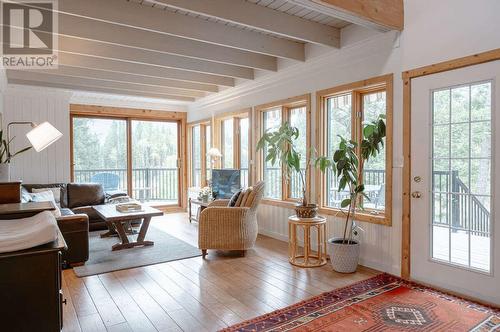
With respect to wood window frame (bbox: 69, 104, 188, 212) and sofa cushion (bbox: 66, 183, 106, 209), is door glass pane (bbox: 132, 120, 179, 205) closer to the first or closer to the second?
wood window frame (bbox: 69, 104, 188, 212)

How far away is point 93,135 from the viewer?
6902 millimetres

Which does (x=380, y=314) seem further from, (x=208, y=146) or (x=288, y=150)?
(x=208, y=146)

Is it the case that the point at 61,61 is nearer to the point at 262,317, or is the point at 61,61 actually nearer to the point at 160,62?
the point at 160,62

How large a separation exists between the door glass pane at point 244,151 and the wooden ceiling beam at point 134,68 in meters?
0.74

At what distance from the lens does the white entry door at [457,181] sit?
267cm

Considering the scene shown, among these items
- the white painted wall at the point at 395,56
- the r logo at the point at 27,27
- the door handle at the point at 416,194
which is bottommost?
the door handle at the point at 416,194

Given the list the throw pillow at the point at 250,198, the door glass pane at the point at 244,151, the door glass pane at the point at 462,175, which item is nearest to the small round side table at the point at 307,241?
the throw pillow at the point at 250,198

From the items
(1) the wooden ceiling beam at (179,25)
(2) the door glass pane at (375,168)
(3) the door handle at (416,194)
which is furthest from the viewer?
(2) the door glass pane at (375,168)

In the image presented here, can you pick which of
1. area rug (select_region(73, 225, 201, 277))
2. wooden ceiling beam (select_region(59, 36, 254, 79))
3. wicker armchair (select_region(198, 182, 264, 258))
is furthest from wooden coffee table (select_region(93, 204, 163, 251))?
wooden ceiling beam (select_region(59, 36, 254, 79))

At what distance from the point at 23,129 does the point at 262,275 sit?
17.3 feet

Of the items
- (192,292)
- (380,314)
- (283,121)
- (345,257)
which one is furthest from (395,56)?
(192,292)

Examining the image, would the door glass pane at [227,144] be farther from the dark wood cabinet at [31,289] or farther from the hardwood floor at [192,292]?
the dark wood cabinet at [31,289]

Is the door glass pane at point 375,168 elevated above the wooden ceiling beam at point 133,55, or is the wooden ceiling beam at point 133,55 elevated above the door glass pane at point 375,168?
the wooden ceiling beam at point 133,55

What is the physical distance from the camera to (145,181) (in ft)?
24.7
